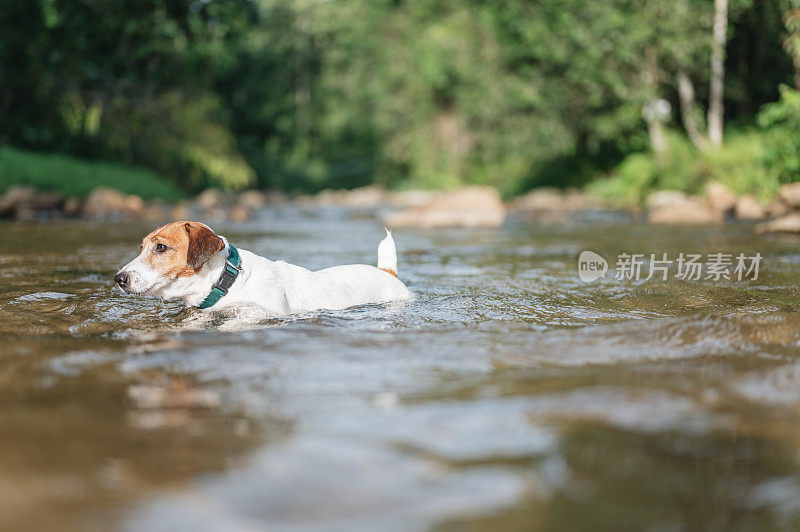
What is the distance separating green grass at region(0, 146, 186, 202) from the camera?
61.1 feet

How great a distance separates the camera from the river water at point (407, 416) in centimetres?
203

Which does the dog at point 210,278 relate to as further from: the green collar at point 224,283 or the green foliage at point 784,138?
the green foliage at point 784,138

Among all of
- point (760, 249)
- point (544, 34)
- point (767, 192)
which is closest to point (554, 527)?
point (760, 249)

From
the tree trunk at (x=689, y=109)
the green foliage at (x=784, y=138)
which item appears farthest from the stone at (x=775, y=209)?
the tree trunk at (x=689, y=109)

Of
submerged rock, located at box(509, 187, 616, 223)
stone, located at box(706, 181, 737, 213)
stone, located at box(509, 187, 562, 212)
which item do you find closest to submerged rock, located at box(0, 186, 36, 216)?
submerged rock, located at box(509, 187, 616, 223)

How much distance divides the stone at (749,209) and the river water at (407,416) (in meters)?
→ 10.9

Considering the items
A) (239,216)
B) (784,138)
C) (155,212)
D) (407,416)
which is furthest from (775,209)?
(155,212)

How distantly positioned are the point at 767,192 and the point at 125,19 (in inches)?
722

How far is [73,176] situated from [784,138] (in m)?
17.4

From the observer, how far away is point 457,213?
17578 mm

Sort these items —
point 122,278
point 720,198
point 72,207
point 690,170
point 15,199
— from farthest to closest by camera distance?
point 690,170 → point 72,207 → point 720,198 → point 15,199 → point 122,278

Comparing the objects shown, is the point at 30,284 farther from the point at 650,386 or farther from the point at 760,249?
the point at 760,249

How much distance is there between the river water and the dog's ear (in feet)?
1.33

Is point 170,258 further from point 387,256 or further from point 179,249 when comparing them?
point 387,256
